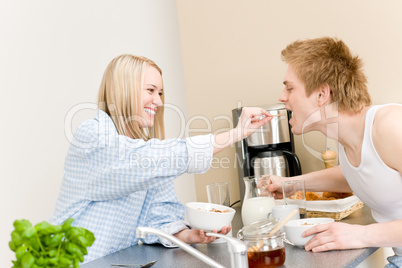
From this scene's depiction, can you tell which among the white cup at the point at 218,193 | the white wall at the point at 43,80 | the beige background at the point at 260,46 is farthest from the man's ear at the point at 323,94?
the white wall at the point at 43,80

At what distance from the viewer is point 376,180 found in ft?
4.46

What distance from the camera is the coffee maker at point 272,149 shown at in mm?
2191

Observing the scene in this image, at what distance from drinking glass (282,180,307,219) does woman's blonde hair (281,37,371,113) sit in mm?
268

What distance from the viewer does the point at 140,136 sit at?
5.19ft

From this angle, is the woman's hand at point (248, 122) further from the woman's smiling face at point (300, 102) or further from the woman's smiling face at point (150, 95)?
the woman's smiling face at point (150, 95)

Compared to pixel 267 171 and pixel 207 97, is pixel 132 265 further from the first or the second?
pixel 207 97

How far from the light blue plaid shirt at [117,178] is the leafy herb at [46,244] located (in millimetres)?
510

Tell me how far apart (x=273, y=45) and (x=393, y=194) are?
127 centimetres

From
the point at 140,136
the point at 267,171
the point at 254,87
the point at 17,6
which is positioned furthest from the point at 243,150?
the point at 17,6

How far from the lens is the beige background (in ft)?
7.04

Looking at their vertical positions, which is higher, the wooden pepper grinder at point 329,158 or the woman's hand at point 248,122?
the woman's hand at point 248,122

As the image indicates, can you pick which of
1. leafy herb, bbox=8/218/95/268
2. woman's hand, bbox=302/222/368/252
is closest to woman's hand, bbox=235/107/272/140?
woman's hand, bbox=302/222/368/252

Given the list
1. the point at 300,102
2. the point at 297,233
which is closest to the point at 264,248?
the point at 297,233

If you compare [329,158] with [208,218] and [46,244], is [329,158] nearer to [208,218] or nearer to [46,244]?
[208,218]
